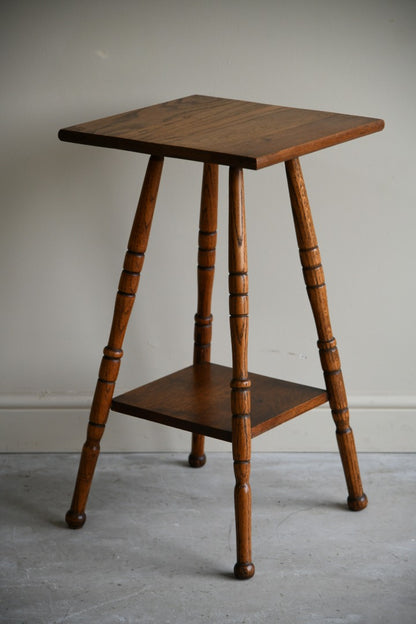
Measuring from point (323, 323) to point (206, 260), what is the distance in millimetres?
340

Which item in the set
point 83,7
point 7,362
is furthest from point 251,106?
point 7,362

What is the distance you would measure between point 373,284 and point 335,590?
0.87m

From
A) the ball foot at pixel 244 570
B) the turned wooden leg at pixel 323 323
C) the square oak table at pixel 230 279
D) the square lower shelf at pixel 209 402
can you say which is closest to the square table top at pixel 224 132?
the square oak table at pixel 230 279

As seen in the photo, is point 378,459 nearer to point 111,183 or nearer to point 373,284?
point 373,284

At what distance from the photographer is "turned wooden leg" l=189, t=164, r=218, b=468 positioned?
2.18 metres

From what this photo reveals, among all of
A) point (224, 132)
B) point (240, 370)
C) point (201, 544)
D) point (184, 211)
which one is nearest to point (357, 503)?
point (201, 544)

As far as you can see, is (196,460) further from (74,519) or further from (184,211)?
(184,211)

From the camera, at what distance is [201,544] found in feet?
7.00

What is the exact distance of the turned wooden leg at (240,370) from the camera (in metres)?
1.85

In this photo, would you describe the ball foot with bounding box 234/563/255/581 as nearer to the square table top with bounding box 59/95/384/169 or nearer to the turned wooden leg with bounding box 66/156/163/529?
the turned wooden leg with bounding box 66/156/163/529

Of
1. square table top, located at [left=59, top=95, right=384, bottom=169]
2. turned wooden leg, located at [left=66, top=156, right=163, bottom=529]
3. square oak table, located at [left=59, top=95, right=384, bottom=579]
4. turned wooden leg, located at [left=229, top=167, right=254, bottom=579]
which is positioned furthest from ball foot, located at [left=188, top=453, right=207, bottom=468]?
square table top, located at [left=59, top=95, right=384, bottom=169]

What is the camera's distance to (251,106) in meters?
2.13

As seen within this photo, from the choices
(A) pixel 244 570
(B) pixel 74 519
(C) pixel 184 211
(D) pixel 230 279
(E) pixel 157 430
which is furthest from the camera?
(E) pixel 157 430

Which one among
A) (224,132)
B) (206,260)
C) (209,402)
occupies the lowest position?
(209,402)
